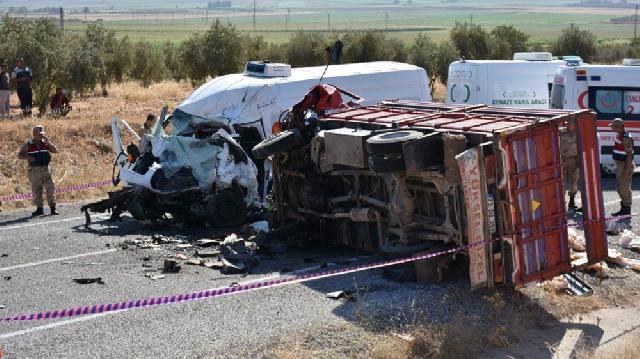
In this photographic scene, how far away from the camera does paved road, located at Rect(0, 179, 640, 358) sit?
884cm

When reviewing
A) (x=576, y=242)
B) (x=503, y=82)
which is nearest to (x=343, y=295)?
(x=576, y=242)

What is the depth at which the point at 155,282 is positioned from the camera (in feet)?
36.9

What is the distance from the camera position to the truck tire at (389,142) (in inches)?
409

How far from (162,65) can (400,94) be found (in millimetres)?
29251

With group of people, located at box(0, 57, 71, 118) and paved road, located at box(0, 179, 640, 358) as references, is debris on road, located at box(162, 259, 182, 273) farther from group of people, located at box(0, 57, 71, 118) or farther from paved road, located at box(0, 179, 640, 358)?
group of people, located at box(0, 57, 71, 118)

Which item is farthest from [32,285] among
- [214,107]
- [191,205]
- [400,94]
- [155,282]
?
[400,94]

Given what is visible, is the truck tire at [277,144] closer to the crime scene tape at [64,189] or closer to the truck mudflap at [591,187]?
the truck mudflap at [591,187]

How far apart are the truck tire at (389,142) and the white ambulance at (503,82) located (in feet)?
40.7

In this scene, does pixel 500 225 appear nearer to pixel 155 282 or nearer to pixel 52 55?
pixel 155 282

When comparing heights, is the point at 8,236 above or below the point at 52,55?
below

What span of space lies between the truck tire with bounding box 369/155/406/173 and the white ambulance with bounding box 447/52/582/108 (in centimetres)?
1261

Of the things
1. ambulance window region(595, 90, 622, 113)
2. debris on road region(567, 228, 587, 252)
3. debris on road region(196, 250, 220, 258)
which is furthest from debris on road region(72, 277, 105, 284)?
ambulance window region(595, 90, 622, 113)

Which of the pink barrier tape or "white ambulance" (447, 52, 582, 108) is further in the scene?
"white ambulance" (447, 52, 582, 108)

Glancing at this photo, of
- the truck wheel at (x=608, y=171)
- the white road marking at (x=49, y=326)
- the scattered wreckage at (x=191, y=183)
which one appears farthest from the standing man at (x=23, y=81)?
the white road marking at (x=49, y=326)
